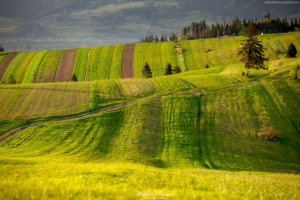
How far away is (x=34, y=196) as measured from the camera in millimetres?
7297

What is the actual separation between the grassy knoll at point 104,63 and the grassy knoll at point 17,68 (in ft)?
128

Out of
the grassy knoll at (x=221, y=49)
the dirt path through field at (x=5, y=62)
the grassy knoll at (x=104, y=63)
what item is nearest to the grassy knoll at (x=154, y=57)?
the grassy knoll at (x=221, y=49)

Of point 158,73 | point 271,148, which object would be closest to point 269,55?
point 158,73

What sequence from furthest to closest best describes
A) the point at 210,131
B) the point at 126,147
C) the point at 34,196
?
the point at 210,131, the point at 126,147, the point at 34,196

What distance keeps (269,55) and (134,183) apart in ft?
394

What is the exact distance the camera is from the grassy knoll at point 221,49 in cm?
11731

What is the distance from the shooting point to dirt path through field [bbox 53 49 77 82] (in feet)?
390

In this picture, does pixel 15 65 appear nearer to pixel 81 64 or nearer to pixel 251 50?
pixel 81 64

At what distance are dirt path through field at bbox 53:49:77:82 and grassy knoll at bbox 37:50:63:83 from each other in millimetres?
2582

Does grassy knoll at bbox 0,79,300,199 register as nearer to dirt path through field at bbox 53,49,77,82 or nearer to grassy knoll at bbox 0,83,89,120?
grassy knoll at bbox 0,83,89,120

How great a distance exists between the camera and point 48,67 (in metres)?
129

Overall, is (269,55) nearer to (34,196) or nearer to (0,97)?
(0,97)

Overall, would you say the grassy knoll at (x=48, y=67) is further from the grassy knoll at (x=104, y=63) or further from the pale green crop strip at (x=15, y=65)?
the grassy knoll at (x=104, y=63)

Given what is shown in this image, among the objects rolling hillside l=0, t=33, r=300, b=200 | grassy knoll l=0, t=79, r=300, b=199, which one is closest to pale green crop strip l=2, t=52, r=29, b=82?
rolling hillside l=0, t=33, r=300, b=200
